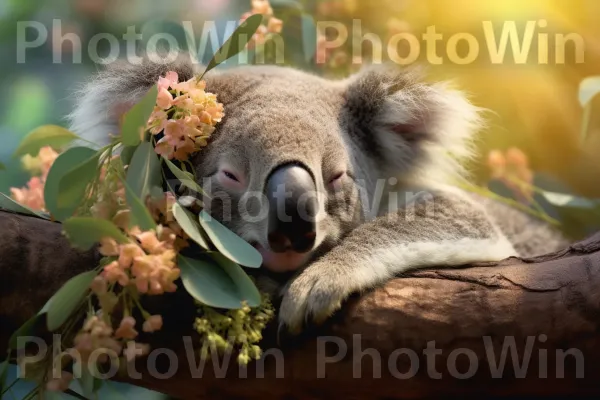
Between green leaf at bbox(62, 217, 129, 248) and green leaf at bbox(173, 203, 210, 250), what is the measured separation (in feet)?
0.46

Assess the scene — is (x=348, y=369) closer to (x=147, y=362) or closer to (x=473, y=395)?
(x=473, y=395)

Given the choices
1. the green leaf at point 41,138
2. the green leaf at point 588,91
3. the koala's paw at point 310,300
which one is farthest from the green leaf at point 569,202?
the green leaf at point 41,138

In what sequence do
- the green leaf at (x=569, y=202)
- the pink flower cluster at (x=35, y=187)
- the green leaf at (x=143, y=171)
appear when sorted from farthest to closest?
1. the green leaf at (x=569, y=202)
2. the pink flower cluster at (x=35, y=187)
3. the green leaf at (x=143, y=171)

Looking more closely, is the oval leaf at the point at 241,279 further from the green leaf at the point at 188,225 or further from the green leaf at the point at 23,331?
the green leaf at the point at 23,331

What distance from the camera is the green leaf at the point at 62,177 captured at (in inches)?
60.1

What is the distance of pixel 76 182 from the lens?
60.7 inches

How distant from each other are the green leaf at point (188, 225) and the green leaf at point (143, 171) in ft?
0.26

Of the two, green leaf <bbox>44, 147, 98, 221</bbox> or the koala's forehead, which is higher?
the koala's forehead

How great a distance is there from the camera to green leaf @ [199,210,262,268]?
1.55 metres

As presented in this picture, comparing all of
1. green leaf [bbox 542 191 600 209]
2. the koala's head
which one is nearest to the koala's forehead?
the koala's head

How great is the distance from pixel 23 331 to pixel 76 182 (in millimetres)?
372

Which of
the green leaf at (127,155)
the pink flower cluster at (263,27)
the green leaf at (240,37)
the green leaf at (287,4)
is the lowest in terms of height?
the green leaf at (127,155)

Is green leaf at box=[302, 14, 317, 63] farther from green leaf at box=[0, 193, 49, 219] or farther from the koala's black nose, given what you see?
green leaf at box=[0, 193, 49, 219]

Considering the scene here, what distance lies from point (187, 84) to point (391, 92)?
0.86 m
